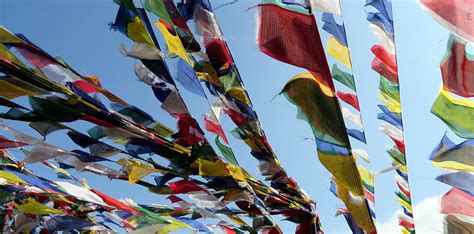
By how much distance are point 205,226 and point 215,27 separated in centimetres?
195

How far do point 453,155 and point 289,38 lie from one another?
1111 millimetres

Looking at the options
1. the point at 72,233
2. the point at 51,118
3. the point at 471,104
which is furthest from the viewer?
the point at 72,233

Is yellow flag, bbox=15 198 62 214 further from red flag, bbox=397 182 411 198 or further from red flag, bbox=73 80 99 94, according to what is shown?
red flag, bbox=397 182 411 198

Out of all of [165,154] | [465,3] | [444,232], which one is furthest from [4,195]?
[465,3]

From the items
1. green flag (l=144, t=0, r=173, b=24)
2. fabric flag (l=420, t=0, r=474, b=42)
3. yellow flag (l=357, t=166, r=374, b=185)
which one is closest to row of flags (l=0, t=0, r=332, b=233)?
green flag (l=144, t=0, r=173, b=24)

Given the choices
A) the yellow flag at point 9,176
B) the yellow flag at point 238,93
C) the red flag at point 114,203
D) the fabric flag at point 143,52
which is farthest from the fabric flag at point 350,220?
the yellow flag at point 9,176

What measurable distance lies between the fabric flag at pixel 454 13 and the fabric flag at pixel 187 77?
1308 millimetres

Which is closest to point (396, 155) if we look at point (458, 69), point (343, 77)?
point (343, 77)

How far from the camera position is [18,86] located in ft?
8.71

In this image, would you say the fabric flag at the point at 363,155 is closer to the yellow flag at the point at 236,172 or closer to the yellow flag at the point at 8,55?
the yellow flag at the point at 236,172

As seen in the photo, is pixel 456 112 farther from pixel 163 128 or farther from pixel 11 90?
pixel 11 90

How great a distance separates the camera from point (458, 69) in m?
1.90

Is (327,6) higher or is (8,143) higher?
(327,6)

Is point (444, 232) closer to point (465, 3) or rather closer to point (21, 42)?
point (465, 3)
